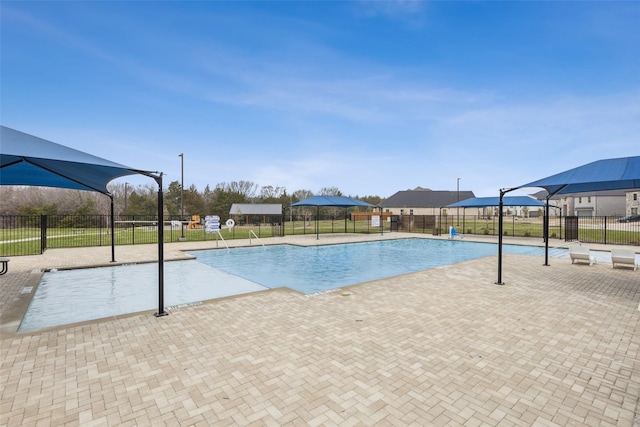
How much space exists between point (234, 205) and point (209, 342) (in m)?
41.8

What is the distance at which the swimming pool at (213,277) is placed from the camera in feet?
19.5

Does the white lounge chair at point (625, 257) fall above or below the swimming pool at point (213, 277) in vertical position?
above

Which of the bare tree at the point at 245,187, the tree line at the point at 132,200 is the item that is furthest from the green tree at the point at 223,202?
the bare tree at the point at 245,187

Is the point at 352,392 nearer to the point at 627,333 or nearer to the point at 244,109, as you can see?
the point at 627,333

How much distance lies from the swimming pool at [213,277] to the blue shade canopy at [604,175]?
489cm

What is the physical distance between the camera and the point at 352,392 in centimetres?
267

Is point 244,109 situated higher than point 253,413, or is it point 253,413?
point 244,109

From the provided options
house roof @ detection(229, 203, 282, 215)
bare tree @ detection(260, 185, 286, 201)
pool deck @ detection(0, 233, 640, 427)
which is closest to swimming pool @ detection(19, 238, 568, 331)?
pool deck @ detection(0, 233, 640, 427)

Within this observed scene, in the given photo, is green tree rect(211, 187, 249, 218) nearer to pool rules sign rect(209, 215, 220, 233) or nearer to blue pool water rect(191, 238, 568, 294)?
pool rules sign rect(209, 215, 220, 233)

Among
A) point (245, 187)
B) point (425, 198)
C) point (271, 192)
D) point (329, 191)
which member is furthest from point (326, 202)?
point (425, 198)

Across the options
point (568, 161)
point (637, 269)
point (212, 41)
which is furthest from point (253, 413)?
point (568, 161)

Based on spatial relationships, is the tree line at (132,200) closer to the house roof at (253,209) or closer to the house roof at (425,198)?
the house roof at (253,209)

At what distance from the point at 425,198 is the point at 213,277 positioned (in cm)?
5443

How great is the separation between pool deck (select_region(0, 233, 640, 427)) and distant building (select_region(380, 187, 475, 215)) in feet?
169
